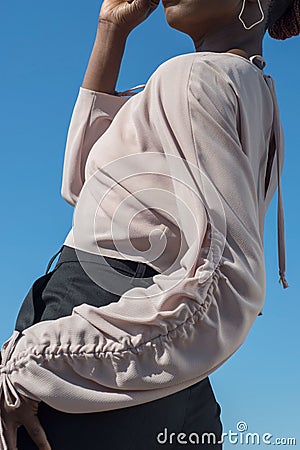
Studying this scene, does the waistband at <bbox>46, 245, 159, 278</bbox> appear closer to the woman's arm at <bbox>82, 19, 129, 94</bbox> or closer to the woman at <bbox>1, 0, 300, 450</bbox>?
the woman at <bbox>1, 0, 300, 450</bbox>

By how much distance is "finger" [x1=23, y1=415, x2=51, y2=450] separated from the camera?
4.35ft

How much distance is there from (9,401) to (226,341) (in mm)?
397

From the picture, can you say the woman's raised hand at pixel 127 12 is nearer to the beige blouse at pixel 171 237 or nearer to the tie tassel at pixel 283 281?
the beige blouse at pixel 171 237

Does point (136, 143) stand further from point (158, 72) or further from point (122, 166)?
point (158, 72)

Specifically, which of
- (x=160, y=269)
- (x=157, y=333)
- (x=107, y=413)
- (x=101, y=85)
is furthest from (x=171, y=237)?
(x=101, y=85)

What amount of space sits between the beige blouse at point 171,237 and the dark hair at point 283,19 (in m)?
0.28

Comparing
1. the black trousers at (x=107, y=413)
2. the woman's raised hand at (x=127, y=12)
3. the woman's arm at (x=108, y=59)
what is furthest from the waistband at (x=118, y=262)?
the woman's raised hand at (x=127, y=12)

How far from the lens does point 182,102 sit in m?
1.47

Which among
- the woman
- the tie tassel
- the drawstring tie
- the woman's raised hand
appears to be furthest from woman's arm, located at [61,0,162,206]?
the tie tassel

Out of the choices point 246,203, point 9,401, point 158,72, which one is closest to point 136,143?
point 158,72

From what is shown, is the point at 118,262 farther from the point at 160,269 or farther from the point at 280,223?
the point at 280,223

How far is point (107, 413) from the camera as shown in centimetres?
134

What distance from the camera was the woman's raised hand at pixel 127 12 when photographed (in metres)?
1.84

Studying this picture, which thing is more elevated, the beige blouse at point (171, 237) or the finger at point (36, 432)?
the beige blouse at point (171, 237)
